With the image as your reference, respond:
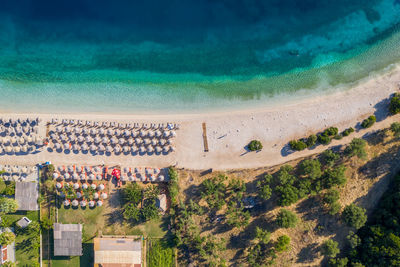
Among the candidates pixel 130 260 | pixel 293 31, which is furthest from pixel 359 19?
pixel 130 260

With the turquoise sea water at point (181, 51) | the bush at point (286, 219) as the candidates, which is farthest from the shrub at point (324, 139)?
the bush at point (286, 219)

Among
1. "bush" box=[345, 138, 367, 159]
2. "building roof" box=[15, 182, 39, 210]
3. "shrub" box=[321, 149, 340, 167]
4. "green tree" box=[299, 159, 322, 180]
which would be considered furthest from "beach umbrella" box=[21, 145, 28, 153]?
"bush" box=[345, 138, 367, 159]

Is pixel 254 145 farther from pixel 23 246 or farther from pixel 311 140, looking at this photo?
pixel 23 246

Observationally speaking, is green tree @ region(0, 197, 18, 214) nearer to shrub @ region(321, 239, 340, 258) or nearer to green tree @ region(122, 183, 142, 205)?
green tree @ region(122, 183, 142, 205)

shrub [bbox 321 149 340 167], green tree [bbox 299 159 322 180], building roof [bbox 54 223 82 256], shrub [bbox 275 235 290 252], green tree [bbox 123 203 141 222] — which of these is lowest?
shrub [bbox 275 235 290 252]

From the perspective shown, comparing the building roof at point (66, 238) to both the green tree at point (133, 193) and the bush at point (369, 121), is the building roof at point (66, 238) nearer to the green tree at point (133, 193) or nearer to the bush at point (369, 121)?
the green tree at point (133, 193)

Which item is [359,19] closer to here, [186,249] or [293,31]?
[293,31]
